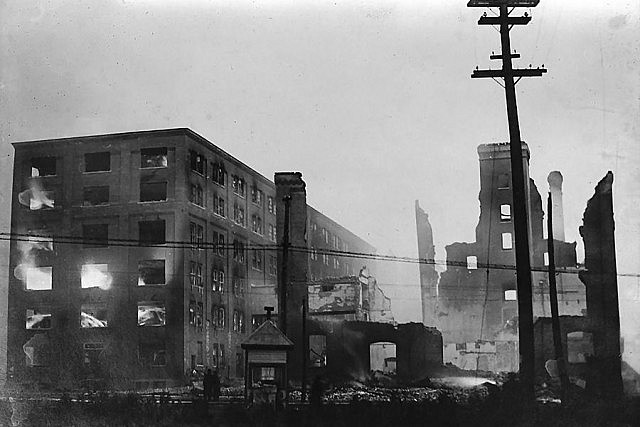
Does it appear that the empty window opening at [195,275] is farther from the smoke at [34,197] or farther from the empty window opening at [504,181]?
the empty window opening at [504,181]

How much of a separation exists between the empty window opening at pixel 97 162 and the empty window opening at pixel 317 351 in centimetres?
368

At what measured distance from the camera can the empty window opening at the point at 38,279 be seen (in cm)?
1383

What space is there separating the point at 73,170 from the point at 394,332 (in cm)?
497

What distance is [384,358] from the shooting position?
14.0 meters

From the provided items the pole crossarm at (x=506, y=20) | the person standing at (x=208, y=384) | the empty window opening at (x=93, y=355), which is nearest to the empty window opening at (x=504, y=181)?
the pole crossarm at (x=506, y=20)

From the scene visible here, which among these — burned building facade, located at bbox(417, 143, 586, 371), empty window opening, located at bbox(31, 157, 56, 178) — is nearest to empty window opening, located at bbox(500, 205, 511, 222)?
burned building facade, located at bbox(417, 143, 586, 371)

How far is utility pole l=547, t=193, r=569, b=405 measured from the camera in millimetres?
13544

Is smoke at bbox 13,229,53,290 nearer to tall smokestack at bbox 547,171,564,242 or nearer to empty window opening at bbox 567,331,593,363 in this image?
tall smokestack at bbox 547,171,564,242

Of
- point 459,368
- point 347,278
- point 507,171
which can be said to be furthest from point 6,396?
point 507,171

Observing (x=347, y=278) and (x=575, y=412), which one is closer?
(x=575, y=412)

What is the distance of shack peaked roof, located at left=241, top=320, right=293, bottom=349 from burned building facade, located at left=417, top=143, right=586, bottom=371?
2.10 meters

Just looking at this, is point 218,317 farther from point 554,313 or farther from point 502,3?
point 502,3

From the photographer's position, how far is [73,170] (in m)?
14.0

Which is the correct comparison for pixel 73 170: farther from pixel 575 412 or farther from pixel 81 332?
pixel 575 412
